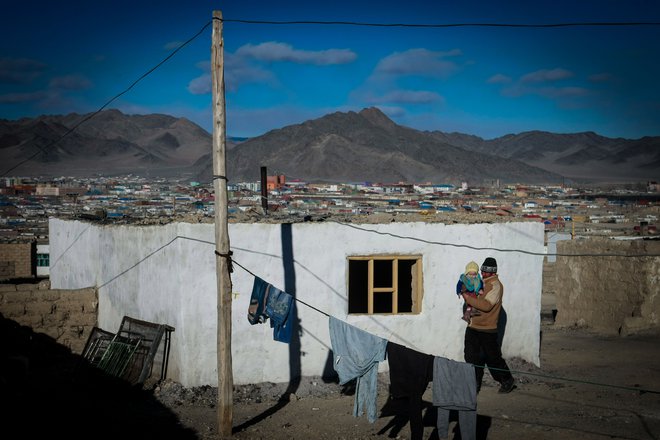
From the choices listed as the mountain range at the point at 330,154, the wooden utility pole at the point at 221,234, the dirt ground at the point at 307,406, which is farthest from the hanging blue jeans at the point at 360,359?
the mountain range at the point at 330,154

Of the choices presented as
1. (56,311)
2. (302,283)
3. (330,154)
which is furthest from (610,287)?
(330,154)

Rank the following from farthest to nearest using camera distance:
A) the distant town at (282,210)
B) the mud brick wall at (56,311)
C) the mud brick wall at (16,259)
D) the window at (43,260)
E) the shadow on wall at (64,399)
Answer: the window at (43,260) < the mud brick wall at (16,259) < the distant town at (282,210) < the mud brick wall at (56,311) < the shadow on wall at (64,399)

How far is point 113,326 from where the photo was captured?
40.0 ft

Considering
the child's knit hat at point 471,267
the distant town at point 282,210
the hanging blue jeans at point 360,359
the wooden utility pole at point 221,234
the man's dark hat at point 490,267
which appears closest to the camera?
the wooden utility pole at point 221,234

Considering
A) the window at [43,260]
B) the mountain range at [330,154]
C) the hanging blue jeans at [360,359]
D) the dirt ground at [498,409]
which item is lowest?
the dirt ground at [498,409]

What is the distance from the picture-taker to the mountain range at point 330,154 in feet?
287

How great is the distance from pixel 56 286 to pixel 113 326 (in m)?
5.15

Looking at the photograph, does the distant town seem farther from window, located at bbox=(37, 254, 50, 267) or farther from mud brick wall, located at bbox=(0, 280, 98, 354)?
mud brick wall, located at bbox=(0, 280, 98, 354)

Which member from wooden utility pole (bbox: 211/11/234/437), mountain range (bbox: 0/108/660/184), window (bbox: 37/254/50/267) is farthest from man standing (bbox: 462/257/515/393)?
mountain range (bbox: 0/108/660/184)

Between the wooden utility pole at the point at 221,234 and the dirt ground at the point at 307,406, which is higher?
the wooden utility pole at the point at 221,234

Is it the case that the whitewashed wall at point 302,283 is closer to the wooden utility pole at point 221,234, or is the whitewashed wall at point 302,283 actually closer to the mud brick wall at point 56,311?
the mud brick wall at point 56,311

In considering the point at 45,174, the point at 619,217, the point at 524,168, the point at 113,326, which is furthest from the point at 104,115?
the point at 113,326

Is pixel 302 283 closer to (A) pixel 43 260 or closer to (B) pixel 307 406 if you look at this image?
(B) pixel 307 406

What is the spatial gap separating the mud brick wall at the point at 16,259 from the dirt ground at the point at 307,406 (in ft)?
37.7
